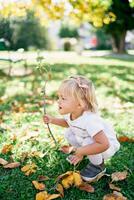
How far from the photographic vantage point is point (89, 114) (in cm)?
302

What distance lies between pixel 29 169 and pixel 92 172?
507 mm

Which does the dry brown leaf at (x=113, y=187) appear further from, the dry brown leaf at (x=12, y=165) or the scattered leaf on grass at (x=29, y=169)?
the dry brown leaf at (x=12, y=165)

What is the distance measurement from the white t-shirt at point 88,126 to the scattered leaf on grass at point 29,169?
426 mm

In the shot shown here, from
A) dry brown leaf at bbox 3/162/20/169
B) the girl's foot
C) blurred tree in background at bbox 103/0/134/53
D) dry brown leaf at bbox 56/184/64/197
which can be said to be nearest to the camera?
dry brown leaf at bbox 56/184/64/197

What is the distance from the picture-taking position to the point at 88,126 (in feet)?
9.75

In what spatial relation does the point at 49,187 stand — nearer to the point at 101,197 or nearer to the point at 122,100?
the point at 101,197

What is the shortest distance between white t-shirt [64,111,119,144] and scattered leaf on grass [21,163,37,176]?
426 millimetres

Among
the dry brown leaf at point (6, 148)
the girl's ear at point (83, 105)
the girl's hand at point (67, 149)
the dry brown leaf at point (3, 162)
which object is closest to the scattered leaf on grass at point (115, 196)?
the girl's ear at point (83, 105)

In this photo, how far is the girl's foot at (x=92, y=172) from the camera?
10.1ft

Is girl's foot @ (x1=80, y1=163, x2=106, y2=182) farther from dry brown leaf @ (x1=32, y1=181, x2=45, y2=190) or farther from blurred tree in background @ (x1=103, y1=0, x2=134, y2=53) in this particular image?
blurred tree in background @ (x1=103, y1=0, x2=134, y2=53)

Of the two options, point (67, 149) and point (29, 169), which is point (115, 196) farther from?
point (67, 149)

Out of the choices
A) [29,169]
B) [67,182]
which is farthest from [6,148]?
[67,182]

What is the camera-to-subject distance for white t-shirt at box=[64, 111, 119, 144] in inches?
116

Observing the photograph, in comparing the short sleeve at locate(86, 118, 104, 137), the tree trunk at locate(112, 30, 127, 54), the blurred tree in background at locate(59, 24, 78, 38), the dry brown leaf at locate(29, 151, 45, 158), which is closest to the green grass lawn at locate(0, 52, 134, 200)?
the dry brown leaf at locate(29, 151, 45, 158)
